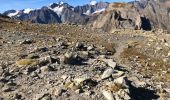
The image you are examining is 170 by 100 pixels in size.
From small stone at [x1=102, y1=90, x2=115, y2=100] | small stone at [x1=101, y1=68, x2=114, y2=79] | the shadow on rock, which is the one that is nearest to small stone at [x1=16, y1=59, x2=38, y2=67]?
small stone at [x1=101, y1=68, x2=114, y2=79]

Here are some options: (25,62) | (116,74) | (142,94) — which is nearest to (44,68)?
(25,62)

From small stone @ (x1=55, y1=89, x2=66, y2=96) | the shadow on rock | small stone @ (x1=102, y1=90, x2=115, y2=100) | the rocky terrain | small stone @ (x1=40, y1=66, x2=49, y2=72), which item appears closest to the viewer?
small stone @ (x1=102, y1=90, x2=115, y2=100)

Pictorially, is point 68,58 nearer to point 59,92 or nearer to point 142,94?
point 59,92

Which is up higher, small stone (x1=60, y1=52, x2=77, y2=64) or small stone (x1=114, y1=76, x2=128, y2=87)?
small stone (x1=60, y1=52, x2=77, y2=64)

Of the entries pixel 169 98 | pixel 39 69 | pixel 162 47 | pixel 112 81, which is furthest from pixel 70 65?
pixel 162 47

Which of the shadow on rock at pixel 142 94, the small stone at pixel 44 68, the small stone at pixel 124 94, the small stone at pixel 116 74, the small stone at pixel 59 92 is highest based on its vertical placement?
the small stone at pixel 44 68

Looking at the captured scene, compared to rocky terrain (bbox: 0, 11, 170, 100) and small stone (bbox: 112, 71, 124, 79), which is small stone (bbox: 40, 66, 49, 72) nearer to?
rocky terrain (bbox: 0, 11, 170, 100)

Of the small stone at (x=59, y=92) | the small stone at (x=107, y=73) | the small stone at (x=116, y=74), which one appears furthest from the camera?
the small stone at (x=116, y=74)

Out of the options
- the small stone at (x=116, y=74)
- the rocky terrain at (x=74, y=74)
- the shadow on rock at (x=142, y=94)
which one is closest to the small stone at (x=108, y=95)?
the rocky terrain at (x=74, y=74)

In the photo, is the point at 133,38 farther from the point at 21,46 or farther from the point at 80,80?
the point at 80,80

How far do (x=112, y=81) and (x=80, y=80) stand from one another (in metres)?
2.22

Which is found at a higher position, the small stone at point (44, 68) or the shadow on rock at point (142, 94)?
the small stone at point (44, 68)

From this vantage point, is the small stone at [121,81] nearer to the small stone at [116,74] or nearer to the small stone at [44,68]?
the small stone at [116,74]

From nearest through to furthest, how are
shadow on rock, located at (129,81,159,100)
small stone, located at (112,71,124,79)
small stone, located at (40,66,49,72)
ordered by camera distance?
1. shadow on rock, located at (129,81,159,100)
2. small stone, located at (112,71,124,79)
3. small stone, located at (40,66,49,72)
